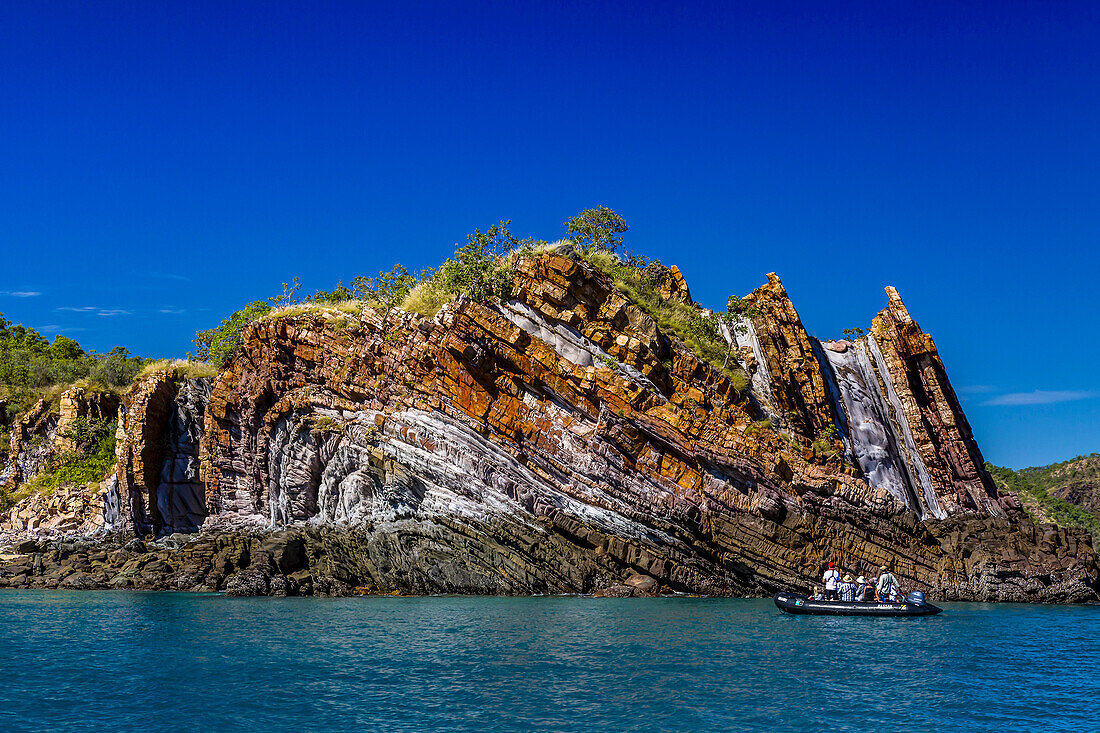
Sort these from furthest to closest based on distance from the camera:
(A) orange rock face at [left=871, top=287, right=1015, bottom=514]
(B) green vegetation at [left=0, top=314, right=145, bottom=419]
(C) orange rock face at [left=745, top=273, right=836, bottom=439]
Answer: (B) green vegetation at [left=0, top=314, right=145, bottom=419]
(A) orange rock face at [left=871, top=287, right=1015, bottom=514]
(C) orange rock face at [left=745, top=273, right=836, bottom=439]

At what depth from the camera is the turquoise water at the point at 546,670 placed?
19906 millimetres

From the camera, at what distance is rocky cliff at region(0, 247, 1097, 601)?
1735 inches

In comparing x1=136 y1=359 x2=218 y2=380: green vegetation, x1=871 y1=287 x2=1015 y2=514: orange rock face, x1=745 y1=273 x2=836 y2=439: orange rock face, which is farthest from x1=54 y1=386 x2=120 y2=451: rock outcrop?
x1=871 y1=287 x2=1015 y2=514: orange rock face

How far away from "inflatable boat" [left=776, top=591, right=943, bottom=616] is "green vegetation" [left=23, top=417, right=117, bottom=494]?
50779 millimetres

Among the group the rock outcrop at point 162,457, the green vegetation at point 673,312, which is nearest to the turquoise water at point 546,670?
the green vegetation at point 673,312

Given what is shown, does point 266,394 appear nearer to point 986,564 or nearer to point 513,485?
point 513,485

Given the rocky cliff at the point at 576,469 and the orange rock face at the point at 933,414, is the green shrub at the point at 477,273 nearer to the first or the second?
the rocky cliff at the point at 576,469

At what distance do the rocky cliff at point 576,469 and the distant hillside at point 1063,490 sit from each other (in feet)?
136

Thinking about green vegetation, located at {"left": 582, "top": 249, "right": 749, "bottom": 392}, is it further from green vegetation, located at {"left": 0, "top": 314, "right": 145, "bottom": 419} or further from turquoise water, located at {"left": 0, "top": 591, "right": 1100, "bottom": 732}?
green vegetation, located at {"left": 0, "top": 314, "right": 145, "bottom": 419}

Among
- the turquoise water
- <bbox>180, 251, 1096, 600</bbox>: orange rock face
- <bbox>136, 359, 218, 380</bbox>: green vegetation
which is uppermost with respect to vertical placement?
<bbox>136, 359, 218, 380</bbox>: green vegetation

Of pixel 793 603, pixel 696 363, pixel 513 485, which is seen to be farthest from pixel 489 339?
pixel 793 603

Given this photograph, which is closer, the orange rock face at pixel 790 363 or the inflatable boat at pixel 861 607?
the inflatable boat at pixel 861 607

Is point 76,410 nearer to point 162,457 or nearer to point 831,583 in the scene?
point 162,457

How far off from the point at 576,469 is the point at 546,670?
21214 mm
